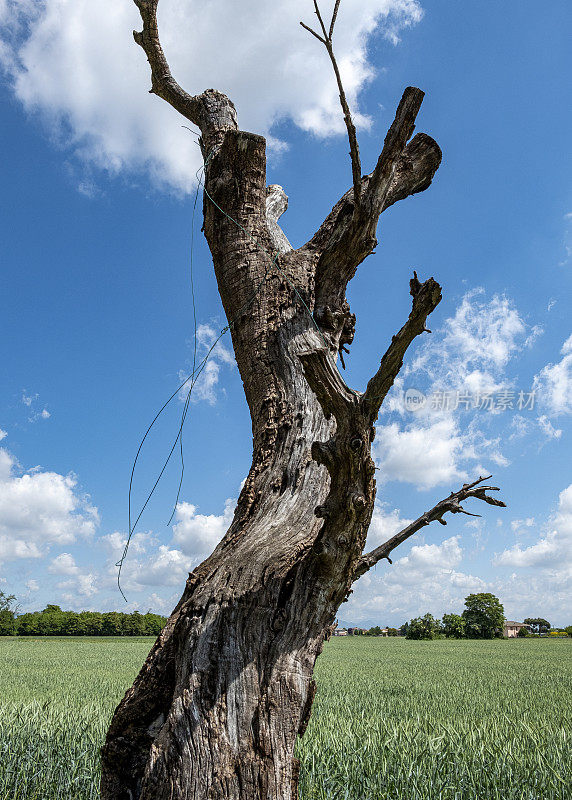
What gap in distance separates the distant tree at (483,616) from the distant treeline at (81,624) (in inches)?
1267

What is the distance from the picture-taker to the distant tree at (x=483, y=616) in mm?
53906

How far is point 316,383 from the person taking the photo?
Result: 196cm

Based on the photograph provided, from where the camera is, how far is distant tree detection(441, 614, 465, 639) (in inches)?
2043

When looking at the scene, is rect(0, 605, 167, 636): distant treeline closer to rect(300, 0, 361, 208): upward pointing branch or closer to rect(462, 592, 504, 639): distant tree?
rect(462, 592, 504, 639): distant tree

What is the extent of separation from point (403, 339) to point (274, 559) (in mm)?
1071

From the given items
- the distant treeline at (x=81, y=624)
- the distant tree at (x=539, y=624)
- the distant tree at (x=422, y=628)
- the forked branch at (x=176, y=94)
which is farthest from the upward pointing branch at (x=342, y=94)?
the distant tree at (x=539, y=624)

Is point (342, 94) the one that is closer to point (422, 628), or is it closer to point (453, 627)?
point (422, 628)

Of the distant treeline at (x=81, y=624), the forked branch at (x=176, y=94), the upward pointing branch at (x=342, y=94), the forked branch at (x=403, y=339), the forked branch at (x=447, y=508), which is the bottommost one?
the distant treeline at (x=81, y=624)

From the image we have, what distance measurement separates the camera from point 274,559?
7.19 ft

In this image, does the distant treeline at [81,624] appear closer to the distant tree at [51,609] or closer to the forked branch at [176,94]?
the distant tree at [51,609]

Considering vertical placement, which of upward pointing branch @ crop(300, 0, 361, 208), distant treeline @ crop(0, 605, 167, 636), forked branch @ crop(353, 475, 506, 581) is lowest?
distant treeline @ crop(0, 605, 167, 636)

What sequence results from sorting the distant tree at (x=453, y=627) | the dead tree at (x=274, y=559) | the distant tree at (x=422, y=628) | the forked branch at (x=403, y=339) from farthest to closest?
the distant tree at (x=453, y=627)
the distant tree at (x=422, y=628)
the forked branch at (x=403, y=339)
the dead tree at (x=274, y=559)

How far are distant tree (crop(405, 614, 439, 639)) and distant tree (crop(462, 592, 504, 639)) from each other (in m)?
11.5

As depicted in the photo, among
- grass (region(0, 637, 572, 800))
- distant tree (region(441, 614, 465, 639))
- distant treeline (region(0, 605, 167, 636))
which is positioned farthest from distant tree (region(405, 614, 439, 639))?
grass (region(0, 637, 572, 800))
